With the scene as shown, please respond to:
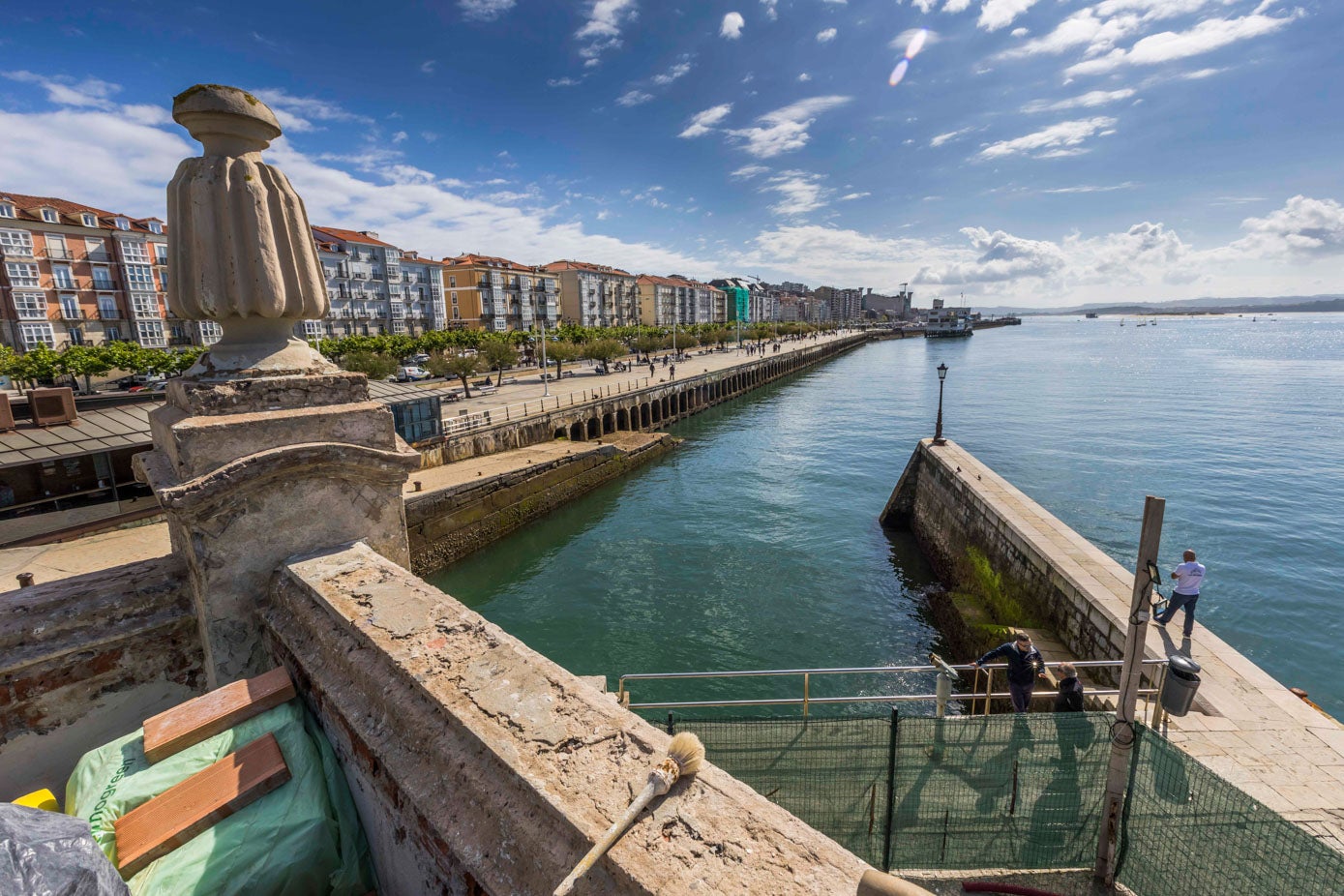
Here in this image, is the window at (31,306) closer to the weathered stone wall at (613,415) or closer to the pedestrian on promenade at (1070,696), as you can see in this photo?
the weathered stone wall at (613,415)

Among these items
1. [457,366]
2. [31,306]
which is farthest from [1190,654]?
[31,306]

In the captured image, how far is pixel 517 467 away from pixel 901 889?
2527 centimetres

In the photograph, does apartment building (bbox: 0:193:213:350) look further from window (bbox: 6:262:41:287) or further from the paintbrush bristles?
the paintbrush bristles

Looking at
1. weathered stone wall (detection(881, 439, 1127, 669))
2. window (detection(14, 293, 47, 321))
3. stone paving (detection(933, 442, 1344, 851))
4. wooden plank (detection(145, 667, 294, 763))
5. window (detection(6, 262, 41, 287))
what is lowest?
weathered stone wall (detection(881, 439, 1127, 669))

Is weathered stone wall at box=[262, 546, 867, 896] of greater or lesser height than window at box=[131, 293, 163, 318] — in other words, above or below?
below

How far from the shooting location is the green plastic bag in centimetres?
227

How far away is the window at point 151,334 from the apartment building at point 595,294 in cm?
5686

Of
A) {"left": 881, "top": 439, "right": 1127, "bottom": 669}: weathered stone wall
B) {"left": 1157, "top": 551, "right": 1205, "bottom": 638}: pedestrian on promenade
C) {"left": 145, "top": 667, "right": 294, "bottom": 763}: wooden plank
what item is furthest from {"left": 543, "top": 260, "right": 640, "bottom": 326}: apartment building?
{"left": 145, "top": 667, "right": 294, "bottom": 763}: wooden plank

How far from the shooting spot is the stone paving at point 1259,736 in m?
6.41

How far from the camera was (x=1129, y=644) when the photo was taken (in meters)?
4.96

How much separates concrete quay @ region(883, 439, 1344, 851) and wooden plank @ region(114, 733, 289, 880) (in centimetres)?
887

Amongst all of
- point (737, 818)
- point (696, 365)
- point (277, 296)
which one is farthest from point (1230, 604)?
point (696, 365)

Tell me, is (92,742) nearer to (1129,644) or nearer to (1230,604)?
(1129,644)

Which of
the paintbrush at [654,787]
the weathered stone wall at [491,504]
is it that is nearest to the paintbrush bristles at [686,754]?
the paintbrush at [654,787]
